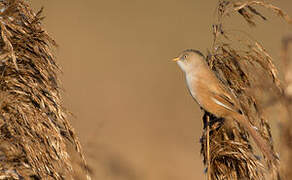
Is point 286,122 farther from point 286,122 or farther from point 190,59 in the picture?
point 190,59

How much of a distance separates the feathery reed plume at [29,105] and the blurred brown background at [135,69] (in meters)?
0.83

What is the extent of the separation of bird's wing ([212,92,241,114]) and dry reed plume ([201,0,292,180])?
0.87 feet

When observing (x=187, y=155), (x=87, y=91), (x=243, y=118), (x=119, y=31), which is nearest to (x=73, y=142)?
(x=243, y=118)

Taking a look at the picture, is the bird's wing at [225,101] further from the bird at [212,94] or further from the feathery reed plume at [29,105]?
the feathery reed plume at [29,105]

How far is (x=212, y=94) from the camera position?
10.6 ft

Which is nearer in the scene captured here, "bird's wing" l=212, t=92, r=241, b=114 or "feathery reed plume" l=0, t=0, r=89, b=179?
"feathery reed plume" l=0, t=0, r=89, b=179

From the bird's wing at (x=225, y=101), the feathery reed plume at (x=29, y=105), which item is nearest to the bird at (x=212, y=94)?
the bird's wing at (x=225, y=101)

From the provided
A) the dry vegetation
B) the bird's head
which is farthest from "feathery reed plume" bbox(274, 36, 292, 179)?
the bird's head

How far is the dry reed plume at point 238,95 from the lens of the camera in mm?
2363

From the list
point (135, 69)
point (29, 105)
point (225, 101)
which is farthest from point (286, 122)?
point (135, 69)

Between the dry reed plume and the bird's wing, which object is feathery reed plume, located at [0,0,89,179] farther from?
the bird's wing

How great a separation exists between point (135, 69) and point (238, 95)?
569cm

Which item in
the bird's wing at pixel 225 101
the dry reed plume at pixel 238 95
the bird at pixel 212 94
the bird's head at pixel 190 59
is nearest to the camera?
the dry reed plume at pixel 238 95

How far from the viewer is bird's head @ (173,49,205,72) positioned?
136 inches
